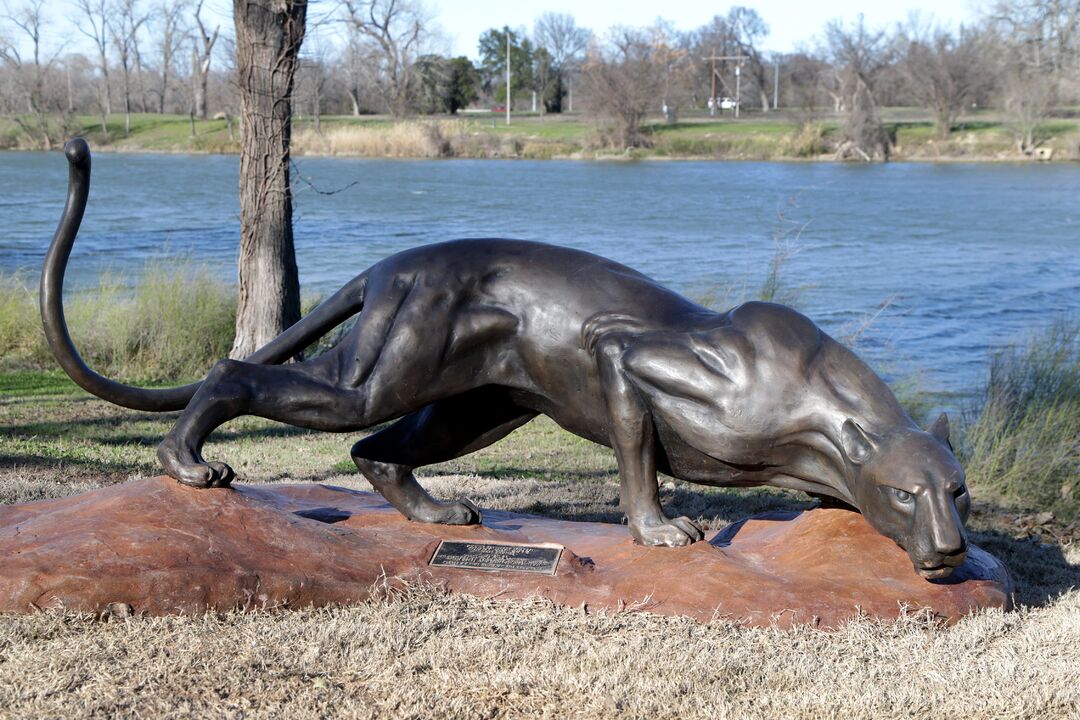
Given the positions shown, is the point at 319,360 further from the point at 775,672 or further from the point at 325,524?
the point at 775,672

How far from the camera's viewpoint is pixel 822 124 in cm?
4856

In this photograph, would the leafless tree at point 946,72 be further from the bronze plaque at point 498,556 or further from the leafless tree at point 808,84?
the bronze plaque at point 498,556

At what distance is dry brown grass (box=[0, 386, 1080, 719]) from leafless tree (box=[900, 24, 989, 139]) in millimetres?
46897

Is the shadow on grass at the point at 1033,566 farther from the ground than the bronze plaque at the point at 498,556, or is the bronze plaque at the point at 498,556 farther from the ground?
the bronze plaque at the point at 498,556

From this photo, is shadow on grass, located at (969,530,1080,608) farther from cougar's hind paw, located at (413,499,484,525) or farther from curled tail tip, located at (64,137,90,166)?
curled tail tip, located at (64,137,90,166)

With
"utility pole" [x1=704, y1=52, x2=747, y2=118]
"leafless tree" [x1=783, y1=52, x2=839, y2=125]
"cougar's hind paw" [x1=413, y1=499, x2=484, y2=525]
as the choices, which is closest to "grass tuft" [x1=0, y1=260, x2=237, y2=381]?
"cougar's hind paw" [x1=413, y1=499, x2=484, y2=525]

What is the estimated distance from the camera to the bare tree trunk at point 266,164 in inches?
364

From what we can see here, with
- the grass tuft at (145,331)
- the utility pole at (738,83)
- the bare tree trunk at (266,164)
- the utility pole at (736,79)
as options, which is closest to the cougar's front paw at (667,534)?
the bare tree trunk at (266,164)

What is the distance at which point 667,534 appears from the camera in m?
4.45

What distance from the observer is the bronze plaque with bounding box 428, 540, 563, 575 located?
4406 millimetres

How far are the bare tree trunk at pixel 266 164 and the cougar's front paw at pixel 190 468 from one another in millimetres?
5185

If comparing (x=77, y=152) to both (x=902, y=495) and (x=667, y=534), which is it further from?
(x=902, y=495)

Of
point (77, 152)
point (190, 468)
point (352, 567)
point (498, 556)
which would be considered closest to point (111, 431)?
point (77, 152)

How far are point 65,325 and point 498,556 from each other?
74.9 inches
